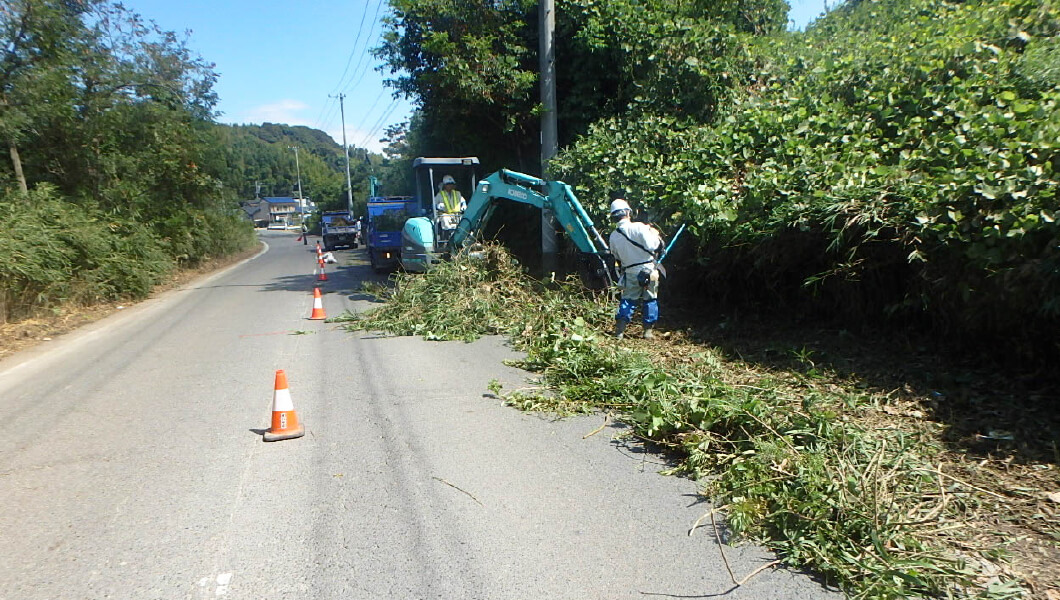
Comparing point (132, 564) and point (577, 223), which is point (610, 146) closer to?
point (577, 223)

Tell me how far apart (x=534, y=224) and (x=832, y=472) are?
11.5 metres

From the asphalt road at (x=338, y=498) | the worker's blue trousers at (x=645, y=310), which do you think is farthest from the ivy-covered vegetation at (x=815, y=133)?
the asphalt road at (x=338, y=498)

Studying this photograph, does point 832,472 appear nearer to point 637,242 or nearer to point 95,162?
point 637,242

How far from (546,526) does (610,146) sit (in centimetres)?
808

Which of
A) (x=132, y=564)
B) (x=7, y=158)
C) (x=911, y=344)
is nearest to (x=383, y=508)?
(x=132, y=564)

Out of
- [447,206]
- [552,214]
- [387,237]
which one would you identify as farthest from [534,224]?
[387,237]

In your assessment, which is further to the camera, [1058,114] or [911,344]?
[911,344]

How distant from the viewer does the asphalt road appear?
3.38 metres

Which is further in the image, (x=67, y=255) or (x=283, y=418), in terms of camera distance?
(x=67, y=255)

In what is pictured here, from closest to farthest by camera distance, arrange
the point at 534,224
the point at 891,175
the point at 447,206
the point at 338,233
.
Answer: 1. the point at 891,175
2. the point at 447,206
3. the point at 534,224
4. the point at 338,233

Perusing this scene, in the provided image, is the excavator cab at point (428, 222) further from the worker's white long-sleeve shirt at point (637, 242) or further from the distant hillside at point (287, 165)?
the distant hillside at point (287, 165)

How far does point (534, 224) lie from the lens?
15.1 meters

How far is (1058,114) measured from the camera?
5801 mm

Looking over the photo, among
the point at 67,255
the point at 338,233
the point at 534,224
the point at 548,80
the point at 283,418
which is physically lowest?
the point at 338,233
